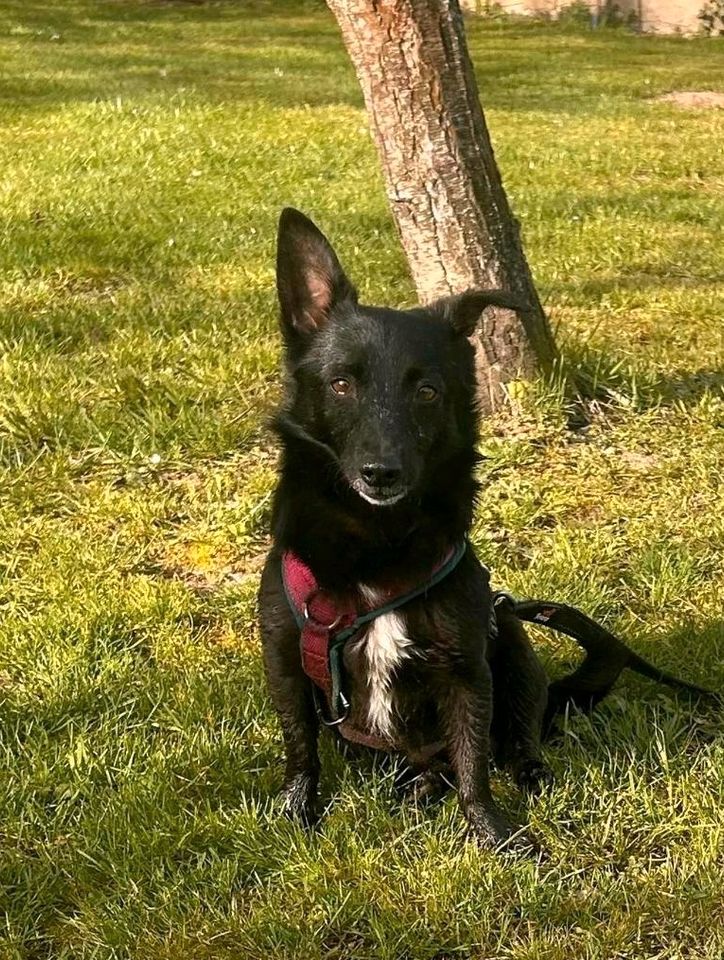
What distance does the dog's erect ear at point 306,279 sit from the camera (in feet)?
8.27

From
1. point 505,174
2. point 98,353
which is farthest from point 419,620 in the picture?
point 505,174

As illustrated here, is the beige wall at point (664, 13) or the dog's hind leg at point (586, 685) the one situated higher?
the beige wall at point (664, 13)

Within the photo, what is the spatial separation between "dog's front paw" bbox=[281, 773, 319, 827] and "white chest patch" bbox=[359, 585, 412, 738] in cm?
30

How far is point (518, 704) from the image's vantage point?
8.80 ft

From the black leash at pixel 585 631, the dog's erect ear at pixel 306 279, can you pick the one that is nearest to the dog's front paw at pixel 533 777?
the black leash at pixel 585 631

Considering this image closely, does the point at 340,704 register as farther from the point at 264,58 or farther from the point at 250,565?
the point at 264,58

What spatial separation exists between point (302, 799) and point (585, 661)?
0.85 meters

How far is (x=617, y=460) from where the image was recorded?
4340 mm

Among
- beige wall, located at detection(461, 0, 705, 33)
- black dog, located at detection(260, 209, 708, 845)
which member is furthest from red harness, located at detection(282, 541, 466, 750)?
beige wall, located at detection(461, 0, 705, 33)

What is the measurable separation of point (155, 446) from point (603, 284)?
3.29 m

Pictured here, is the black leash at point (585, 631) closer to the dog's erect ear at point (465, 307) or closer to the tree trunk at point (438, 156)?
the dog's erect ear at point (465, 307)

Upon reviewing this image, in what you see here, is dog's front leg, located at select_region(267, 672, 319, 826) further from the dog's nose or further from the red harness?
the dog's nose

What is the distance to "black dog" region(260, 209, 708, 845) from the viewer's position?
239cm

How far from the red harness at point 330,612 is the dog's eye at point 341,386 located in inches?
15.5
